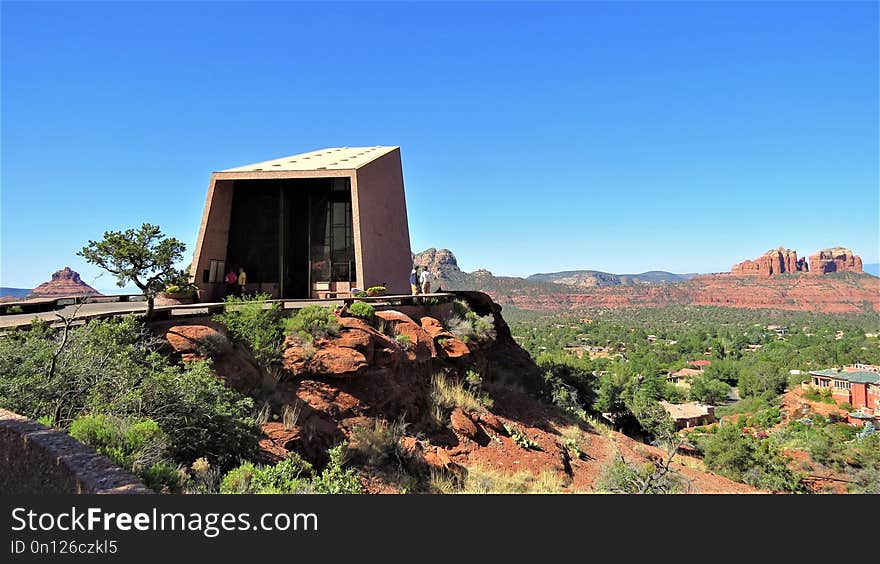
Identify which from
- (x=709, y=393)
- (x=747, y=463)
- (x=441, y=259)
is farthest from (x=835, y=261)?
(x=747, y=463)

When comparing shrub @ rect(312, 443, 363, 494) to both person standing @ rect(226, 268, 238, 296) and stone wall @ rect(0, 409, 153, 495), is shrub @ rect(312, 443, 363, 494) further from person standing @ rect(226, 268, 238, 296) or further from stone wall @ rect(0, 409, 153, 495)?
person standing @ rect(226, 268, 238, 296)

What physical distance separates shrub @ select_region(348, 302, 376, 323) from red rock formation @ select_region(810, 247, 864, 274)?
16978cm

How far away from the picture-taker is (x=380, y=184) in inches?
613

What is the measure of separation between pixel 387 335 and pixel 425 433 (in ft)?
6.90

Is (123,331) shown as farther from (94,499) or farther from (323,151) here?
(323,151)

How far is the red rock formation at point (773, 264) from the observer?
159m

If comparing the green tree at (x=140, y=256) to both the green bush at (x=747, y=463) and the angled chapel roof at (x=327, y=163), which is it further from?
the green bush at (x=747, y=463)

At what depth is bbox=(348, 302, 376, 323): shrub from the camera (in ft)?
34.9

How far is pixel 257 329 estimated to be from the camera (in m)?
8.89

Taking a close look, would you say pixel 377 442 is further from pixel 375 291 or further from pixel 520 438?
pixel 375 291

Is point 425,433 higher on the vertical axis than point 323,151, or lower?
lower

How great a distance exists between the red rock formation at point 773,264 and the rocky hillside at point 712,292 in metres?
5.00

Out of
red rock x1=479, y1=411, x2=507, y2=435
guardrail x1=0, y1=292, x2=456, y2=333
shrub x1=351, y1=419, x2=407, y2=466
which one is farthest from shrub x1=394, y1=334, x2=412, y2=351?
red rock x1=479, y1=411, x2=507, y2=435

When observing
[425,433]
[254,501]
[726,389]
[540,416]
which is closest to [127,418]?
[254,501]
